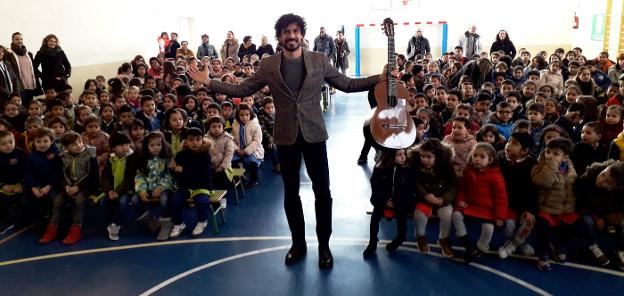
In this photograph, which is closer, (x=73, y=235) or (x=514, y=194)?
(x=514, y=194)

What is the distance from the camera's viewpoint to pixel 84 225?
430 cm

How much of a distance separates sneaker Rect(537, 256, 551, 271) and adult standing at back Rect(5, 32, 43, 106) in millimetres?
7409

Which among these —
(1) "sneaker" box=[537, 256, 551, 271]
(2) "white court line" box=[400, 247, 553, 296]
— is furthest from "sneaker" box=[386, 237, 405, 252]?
(1) "sneaker" box=[537, 256, 551, 271]

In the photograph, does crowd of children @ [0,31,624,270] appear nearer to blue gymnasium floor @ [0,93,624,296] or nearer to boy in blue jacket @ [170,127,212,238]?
boy in blue jacket @ [170,127,212,238]

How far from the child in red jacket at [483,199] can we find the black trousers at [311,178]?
3.27 ft

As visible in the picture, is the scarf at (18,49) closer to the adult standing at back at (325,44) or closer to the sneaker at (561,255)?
the adult standing at back at (325,44)

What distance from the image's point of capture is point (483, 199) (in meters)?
3.36

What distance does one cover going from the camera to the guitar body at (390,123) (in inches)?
118

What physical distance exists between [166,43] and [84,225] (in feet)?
31.0

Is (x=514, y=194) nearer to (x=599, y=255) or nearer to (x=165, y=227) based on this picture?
(x=599, y=255)

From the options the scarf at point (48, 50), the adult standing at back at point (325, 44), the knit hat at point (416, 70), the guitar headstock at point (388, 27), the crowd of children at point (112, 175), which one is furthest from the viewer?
the adult standing at back at point (325, 44)

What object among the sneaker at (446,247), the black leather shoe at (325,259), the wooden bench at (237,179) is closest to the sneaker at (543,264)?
the sneaker at (446,247)

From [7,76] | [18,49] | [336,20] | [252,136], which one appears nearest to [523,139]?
[252,136]

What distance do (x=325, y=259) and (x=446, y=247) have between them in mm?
919
